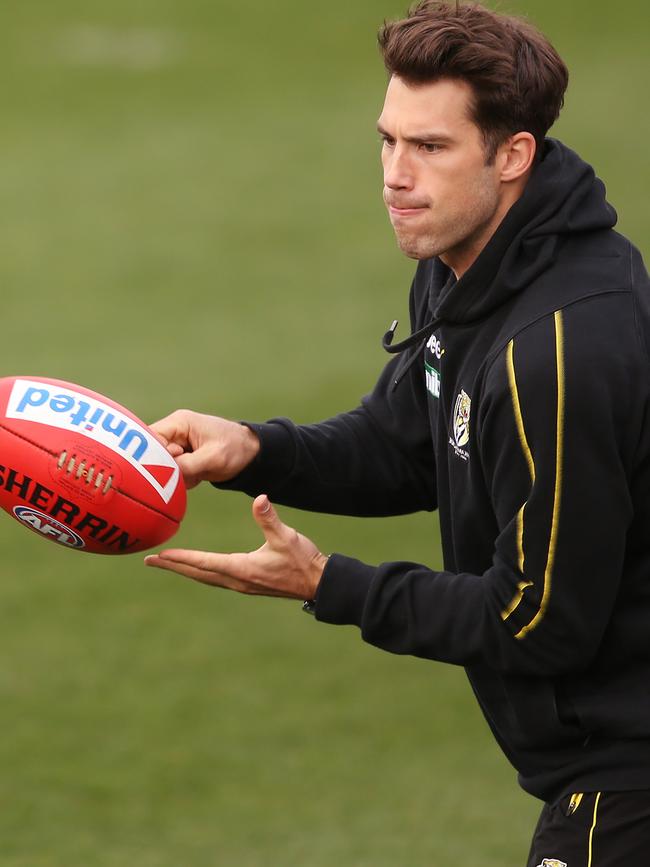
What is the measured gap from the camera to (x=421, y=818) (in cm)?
535

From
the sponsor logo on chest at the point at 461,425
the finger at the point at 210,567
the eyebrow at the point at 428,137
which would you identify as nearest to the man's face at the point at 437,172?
the eyebrow at the point at 428,137

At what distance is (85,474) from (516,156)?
49.2 inches

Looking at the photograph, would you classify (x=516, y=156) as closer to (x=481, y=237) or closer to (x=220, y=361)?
(x=481, y=237)

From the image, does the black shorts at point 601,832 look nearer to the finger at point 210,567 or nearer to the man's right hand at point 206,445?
the finger at point 210,567

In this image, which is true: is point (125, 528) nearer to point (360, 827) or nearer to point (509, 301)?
point (509, 301)

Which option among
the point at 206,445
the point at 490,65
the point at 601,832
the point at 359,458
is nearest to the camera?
the point at 490,65

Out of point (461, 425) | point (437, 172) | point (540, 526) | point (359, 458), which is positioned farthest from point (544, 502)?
point (359, 458)

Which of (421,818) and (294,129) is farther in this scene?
(294,129)

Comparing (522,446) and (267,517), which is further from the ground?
(522,446)

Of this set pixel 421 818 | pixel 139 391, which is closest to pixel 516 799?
pixel 421 818

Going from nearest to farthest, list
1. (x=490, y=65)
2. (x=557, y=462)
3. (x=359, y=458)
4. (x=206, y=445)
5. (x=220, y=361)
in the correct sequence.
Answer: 1. (x=557, y=462)
2. (x=490, y=65)
3. (x=206, y=445)
4. (x=359, y=458)
5. (x=220, y=361)

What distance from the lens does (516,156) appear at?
317 cm

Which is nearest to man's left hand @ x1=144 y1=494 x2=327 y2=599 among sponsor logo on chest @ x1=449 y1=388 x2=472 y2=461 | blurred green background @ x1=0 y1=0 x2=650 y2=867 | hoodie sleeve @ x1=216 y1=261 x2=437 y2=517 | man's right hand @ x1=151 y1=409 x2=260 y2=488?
sponsor logo on chest @ x1=449 y1=388 x2=472 y2=461

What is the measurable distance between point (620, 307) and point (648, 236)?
9.76m
